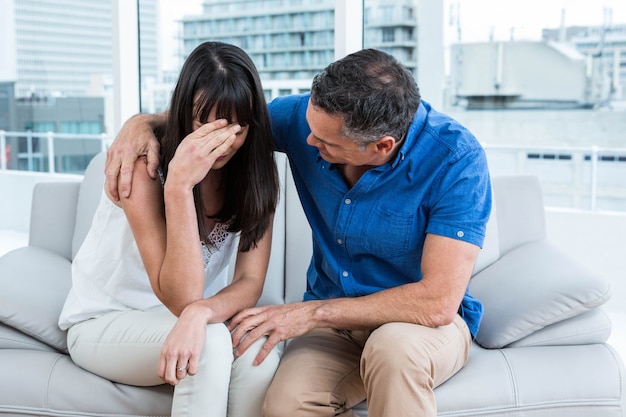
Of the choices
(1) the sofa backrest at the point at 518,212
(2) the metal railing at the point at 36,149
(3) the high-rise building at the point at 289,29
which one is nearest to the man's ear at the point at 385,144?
(1) the sofa backrest at the point at 518,212

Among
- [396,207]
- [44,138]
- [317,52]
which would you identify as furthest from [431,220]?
[44,138]

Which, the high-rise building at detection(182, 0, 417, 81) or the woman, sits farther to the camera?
the high-rise building at detection(182, 0, 417, 81)

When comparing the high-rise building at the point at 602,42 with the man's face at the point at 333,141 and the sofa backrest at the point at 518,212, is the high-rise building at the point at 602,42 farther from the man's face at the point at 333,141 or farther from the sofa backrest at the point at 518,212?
the man's face at the point at 333,141

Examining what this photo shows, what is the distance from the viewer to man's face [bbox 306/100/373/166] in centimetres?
145

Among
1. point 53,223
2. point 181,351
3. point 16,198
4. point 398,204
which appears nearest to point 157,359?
point 181,351

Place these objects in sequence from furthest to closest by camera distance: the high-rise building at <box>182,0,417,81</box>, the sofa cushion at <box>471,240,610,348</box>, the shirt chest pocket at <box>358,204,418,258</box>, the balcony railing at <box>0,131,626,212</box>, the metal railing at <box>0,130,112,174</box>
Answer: the metal railing at <box>0,130,112,174</box> → the balcony railing at <box>0,131,626,212</box> → the high-rise building at <box>182,0,417,81</box> → the sofa cushion at <box>471,240,610,348</box> → the shirt chest pocket at <box>358,204,418,258</box>

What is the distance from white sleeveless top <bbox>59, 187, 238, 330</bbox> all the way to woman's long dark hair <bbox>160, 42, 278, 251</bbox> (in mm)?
76

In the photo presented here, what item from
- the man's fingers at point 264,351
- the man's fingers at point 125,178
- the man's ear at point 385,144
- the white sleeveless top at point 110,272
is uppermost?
the man's ear at point 385,144

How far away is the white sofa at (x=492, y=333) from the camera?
1.57 m

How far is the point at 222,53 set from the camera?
1519mm

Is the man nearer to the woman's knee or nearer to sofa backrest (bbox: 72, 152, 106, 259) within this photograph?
the woman's knee

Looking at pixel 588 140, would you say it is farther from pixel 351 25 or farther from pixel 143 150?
pixel 143 150

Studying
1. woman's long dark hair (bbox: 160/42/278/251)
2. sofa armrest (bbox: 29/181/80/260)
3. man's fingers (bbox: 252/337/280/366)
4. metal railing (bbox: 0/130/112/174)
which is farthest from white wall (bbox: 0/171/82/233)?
man's fingers (bbox: 252/337/280/366)

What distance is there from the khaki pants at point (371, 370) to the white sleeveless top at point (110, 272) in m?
0.37
